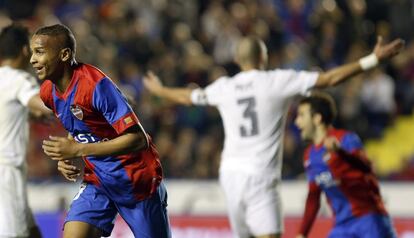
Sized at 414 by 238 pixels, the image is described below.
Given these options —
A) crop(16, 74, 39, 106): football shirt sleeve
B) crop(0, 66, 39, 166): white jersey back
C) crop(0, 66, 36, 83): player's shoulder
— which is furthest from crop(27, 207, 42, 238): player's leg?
crop(0, 66, 36, 83): player's shoulder

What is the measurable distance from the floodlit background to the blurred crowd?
0.02 meters

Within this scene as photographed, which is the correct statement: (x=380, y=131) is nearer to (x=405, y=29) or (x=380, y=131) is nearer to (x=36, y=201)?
(x=405, y=29)

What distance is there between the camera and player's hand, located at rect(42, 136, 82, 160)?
5.62 metres

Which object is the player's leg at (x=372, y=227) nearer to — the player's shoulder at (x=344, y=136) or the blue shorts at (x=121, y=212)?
the player's shoulder at (x=344, y=136)

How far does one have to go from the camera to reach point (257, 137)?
8.21m

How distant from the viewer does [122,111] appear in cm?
602

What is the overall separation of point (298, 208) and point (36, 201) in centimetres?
312

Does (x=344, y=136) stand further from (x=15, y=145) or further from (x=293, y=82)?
(x=15, y=145)

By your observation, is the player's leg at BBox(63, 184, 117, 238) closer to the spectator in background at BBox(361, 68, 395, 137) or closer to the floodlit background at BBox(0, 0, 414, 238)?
the floodlit background at BBox(0, 0, 414, 238)

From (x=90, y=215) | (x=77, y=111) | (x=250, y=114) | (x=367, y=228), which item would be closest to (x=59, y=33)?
(x=77, y=111)

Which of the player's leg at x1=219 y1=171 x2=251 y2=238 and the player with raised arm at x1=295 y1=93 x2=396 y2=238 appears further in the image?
the player's leg at x1=219 y1=171 x2=251 y2=238

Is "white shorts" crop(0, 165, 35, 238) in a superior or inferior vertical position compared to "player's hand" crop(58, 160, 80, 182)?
inferior

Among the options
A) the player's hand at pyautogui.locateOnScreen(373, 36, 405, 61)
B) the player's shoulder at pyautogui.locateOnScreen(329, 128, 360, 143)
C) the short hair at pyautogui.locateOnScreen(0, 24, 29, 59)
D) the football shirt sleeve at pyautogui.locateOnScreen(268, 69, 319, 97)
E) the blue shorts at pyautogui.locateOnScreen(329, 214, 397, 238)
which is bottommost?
the blue shorts at pyautogui.locateOnScreen(329, 214, 397, 238)

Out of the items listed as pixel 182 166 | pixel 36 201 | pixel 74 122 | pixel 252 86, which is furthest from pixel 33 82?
pixel 182 166
